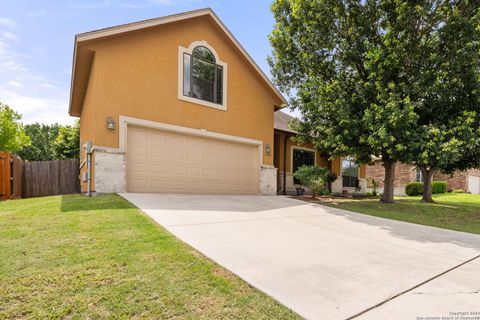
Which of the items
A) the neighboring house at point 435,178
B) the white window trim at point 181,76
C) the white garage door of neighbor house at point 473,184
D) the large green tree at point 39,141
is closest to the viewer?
the white window trim at point 181,76

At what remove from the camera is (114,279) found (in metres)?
2.91

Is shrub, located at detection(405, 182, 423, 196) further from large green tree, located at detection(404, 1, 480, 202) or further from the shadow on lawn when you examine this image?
the shadow on lawn

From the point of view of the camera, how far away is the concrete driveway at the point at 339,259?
2777mm

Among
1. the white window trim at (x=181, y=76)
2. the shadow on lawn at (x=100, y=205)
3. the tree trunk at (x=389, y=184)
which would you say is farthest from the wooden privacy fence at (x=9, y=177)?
the tree trunk at (x=389, y=184)

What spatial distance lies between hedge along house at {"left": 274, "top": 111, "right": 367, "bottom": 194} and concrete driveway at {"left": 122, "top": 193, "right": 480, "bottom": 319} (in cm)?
830

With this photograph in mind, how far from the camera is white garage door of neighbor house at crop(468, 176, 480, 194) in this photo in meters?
27.6

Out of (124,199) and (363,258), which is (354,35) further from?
(124,199)

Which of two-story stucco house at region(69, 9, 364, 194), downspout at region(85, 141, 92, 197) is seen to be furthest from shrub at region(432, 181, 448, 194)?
downspout at region(85, 141, 92, 197)

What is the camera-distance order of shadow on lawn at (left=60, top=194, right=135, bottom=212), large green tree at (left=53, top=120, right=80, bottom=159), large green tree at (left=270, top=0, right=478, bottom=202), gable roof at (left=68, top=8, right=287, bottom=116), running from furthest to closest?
large green tree at (left=53, top=120, right=80, bottom=159)
large green tree at (left=270, top=0, right=478, bottom=202)
gable roof at (left=68, top=8, right=287, bottom=116)
shadow on lawn at (left=60, top=194, right=135, bottom=212)

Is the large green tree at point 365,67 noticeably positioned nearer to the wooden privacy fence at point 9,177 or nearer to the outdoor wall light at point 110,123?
the outdoor wall light at point 110,123

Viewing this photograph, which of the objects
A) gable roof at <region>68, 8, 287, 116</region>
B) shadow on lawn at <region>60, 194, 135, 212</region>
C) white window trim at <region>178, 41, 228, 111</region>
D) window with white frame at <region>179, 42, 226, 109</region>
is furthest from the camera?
window with white frame at <region>179, 42, 226, 109</region>

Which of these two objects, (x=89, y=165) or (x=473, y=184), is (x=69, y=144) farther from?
(x=473, y=184)

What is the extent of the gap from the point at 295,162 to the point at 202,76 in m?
8.05

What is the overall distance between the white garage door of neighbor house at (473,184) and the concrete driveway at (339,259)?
27899mm
